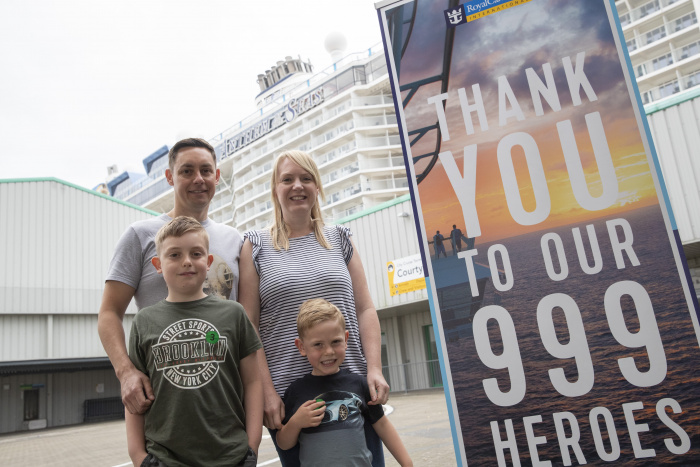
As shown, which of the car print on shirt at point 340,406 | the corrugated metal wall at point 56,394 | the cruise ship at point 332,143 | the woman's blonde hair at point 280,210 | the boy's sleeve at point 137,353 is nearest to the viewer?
the boy's sleeve at point 137,353

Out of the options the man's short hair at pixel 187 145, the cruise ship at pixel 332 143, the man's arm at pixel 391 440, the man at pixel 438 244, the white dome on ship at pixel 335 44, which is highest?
the white dome on ship at pixel 335 44

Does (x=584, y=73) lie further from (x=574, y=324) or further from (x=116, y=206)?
(x=116, y=206)

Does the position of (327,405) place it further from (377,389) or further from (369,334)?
(369,334)

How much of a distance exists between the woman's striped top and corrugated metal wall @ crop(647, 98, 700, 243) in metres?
11.4

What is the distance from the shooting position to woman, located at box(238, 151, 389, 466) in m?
Result: 2.08

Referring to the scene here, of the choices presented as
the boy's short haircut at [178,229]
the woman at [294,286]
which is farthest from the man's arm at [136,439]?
the boy's short haircut at [178,229]

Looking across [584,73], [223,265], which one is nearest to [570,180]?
[584,73]

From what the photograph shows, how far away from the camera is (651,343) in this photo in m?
1.99

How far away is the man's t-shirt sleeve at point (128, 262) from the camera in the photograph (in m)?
2.03

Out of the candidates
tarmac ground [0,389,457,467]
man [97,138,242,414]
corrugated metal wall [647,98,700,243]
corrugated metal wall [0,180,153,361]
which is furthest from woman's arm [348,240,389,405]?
corrugated metal wall [0,180,153,361]

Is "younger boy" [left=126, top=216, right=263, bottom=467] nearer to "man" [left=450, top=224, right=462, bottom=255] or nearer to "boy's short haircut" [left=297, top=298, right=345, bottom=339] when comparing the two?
"boy's short haircut" [left=297, top=298, right=345, bottom=339]

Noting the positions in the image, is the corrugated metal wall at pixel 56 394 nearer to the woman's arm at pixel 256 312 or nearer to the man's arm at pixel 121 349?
the man's arm at pixel 121 349

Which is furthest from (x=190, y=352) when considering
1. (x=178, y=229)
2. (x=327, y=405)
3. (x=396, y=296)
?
(x=396, y=296)

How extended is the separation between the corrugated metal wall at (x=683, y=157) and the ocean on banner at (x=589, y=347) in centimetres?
1090
